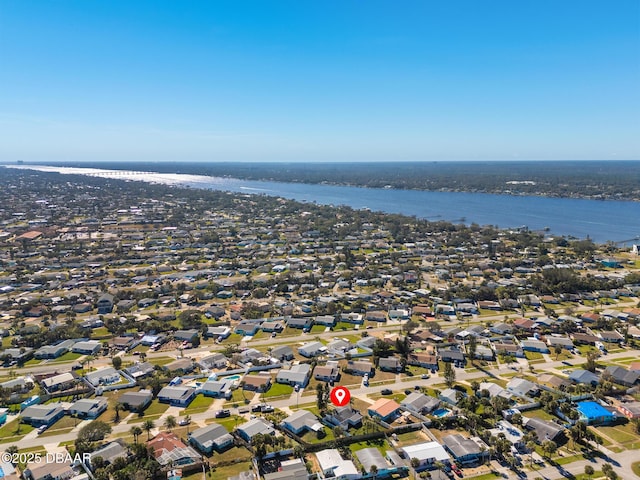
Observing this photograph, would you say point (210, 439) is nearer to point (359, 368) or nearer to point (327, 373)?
point (327, 373)

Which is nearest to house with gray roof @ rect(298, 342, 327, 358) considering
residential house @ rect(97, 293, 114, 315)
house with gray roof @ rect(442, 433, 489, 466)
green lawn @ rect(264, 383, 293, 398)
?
green lawn @ rect(264, 383, 293, 398)

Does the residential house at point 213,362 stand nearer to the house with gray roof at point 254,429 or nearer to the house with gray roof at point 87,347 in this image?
the house with gray roof at point 254,429

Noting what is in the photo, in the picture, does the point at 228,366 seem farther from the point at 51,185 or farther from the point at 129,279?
the point at 51,185

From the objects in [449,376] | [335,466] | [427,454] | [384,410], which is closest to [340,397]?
[384,410]

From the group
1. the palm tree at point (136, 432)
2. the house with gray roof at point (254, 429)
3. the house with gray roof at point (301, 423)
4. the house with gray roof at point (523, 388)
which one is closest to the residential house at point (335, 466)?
the house with gray roof at point (301, 423)

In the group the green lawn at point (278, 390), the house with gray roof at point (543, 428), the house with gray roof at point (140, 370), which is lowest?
the green lawn at point (278, 390)

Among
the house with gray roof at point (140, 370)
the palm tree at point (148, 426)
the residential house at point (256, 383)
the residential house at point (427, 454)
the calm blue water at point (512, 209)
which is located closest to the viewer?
the residential house at point (427, 454)
